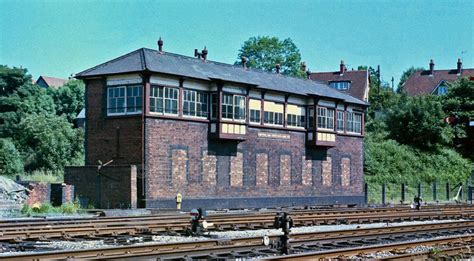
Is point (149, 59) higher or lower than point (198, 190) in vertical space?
higher

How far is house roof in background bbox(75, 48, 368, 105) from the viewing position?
1444 inches

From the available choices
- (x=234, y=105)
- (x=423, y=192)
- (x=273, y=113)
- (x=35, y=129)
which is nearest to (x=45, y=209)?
(x=234, y=105)

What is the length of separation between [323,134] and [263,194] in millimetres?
7073

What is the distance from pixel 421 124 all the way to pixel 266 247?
4995cm

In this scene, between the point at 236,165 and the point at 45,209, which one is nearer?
the point at 45,209

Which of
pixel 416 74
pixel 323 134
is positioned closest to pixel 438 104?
pixel 323 134

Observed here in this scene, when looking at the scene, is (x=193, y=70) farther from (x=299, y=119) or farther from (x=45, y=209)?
(x=45, y=209)

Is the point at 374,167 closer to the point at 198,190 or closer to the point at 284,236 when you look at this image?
the point at 198,190

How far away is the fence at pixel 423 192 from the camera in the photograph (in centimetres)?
5397

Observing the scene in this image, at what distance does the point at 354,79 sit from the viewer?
91250mm

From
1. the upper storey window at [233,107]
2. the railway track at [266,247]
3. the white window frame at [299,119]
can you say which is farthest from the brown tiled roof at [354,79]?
the railway track at [266,247]

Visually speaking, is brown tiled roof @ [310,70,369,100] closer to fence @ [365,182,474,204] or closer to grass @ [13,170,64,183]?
fence @ [365,182,474,204]

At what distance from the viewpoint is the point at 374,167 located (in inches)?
2292

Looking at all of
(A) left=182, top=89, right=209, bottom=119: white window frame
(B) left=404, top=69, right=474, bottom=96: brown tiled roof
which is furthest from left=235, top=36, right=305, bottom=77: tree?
(A) left=182, top=89, right=209, bottom=119: white window frame
